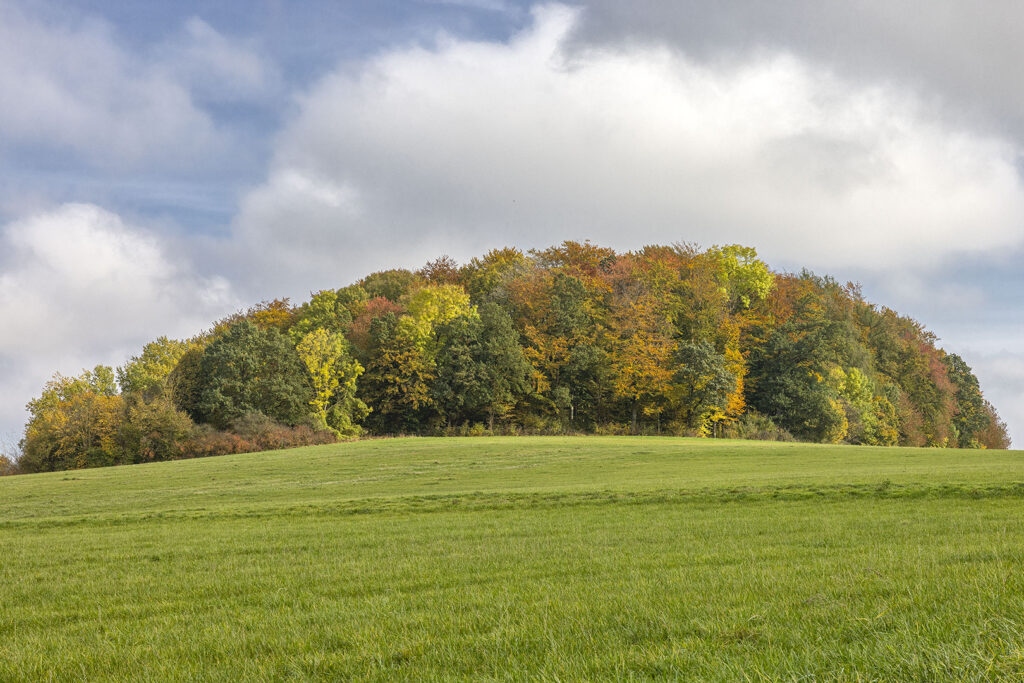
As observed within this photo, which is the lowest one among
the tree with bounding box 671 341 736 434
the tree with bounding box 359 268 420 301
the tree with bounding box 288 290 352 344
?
the tree with bounding box 671 341 736 434

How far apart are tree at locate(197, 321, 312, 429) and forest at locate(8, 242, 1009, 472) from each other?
0.43 feet

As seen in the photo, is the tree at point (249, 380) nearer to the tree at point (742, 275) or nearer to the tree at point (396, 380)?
the tree at point (396, 380)

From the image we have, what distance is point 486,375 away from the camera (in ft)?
184

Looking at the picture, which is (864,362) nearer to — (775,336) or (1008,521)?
(775,336)

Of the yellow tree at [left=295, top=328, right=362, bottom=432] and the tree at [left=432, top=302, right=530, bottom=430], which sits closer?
the yellow tree at [left=295, top=328, right=362, bottom=432]

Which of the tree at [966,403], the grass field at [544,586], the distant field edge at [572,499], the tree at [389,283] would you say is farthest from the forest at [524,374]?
the grass field at [544,586]

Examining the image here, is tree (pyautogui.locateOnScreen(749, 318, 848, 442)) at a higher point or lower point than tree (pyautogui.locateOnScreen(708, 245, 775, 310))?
lower

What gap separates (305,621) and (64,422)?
52263 millimetres

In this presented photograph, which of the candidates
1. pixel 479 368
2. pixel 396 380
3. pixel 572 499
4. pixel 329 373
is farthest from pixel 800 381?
pixel 572 499

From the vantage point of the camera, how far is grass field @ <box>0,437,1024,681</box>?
461 cm

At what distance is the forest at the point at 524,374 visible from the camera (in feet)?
165

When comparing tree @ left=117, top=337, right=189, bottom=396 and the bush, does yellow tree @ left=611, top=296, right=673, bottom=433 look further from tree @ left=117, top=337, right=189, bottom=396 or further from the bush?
tree @ left=117, top=337, right=189, bottom=396

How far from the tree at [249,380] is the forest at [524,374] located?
0.43ft

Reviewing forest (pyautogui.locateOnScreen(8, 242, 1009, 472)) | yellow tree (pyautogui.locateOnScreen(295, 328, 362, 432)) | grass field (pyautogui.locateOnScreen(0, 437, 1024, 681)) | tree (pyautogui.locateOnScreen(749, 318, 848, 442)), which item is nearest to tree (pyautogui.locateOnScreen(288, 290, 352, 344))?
forest (pyautogui.locateOnScreen(8, 242, 1009, 472))
